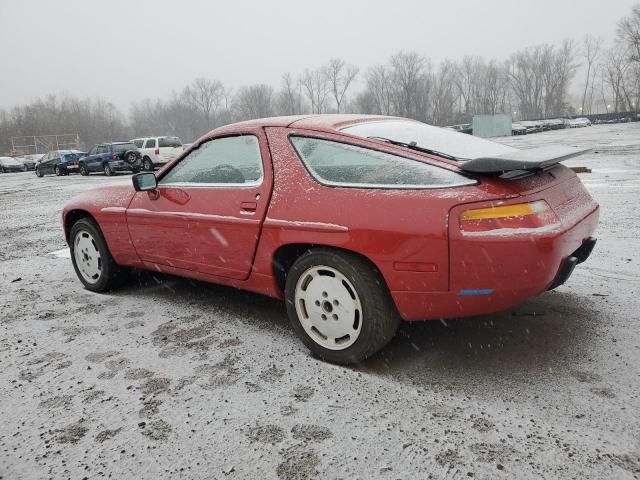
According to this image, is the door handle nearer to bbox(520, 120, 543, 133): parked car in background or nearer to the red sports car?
the red sports car

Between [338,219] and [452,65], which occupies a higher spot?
[452,65]

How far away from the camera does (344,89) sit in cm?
9531

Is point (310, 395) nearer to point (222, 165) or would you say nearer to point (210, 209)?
point (210, 209)

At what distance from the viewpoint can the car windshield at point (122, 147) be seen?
2214 centimetres

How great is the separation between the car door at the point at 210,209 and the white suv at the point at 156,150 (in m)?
20.2

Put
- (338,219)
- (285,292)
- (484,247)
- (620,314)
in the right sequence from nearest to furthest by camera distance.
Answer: (484,247)
(338,219)
(285,292)
(620,314)

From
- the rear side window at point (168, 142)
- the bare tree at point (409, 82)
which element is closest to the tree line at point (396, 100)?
the bare tree at point (409, 82)

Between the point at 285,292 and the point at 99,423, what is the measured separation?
118 cm

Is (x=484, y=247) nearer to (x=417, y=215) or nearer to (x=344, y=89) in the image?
(x=417, y=215)

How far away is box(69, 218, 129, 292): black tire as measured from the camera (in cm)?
422

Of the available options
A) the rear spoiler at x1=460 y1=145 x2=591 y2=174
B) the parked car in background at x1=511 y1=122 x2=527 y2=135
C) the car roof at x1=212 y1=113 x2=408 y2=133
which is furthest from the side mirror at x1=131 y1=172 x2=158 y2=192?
the parked car in background at x1=511 y1=122 x2=527 y2=135

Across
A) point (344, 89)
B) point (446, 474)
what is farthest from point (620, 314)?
point (344, 89)

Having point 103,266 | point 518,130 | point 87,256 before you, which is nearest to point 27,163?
point 87,256

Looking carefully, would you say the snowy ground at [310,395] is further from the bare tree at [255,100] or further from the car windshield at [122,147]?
the bare tree at [255,100]
